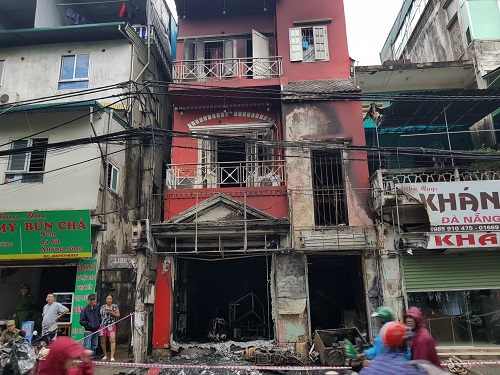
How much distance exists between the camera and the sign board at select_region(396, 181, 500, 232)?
10953mm

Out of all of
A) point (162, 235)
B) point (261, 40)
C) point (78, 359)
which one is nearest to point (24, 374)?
point (78, 359)

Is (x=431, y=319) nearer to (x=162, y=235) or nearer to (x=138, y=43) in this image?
(x=162, y=235)

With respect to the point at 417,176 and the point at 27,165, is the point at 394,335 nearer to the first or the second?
the point at 417,176

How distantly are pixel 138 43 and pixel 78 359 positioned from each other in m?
13.8

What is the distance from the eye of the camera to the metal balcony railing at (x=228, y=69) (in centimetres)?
1383

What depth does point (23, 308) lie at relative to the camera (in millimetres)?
12266

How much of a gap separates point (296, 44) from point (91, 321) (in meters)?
10.9

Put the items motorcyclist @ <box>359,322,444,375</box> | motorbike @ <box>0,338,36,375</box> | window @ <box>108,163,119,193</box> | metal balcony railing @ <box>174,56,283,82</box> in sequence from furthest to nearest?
metal balcony railing @ <box>174,56,283,82</box> → window @ <box>108,163,119,193</box> → motorbike @ <box>0,338,36,375</box> → motorcyclist @ <box>359,322,444,375</box>

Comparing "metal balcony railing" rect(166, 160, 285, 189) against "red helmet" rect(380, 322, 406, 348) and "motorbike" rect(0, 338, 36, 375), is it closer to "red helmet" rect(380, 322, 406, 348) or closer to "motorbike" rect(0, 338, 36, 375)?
"motorbike" rect(0, 338, 36, 375)

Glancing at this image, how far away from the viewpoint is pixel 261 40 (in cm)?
1452

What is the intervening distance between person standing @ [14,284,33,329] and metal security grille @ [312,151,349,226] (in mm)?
9427

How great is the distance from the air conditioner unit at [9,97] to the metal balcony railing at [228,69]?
629 centimetres

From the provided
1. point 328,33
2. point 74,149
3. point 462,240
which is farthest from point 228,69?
point 462,240

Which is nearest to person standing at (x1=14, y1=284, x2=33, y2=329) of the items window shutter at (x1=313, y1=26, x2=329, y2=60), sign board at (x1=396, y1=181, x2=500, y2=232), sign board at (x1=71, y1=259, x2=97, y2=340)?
sign board at (x1=71, y1=259, x2=97, y2=340)
